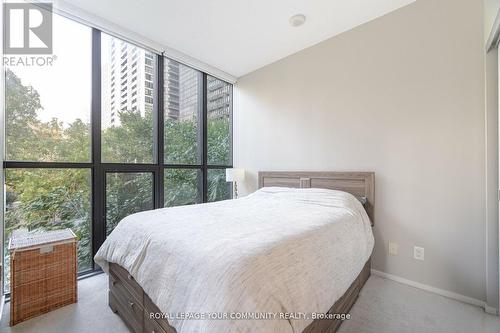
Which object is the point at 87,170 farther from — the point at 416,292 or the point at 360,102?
the point at 416,292

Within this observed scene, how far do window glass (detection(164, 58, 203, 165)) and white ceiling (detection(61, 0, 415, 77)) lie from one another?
36cm

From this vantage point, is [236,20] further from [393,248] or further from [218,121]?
[393,248]

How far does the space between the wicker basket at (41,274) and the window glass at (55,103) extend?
2.83ft

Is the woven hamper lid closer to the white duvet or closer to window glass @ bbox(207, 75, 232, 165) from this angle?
the white duvet

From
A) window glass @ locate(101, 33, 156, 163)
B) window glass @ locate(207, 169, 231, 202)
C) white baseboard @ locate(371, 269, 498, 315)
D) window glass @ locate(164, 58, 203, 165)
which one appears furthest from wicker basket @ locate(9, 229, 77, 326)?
white baseboard @ locate(371, 269, 498, 315)

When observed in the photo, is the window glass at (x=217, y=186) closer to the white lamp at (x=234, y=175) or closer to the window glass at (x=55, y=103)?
the white lamp at (x=234, y=175)

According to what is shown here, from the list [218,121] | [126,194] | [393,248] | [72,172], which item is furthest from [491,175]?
[72,172]

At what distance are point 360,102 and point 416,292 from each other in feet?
6.39

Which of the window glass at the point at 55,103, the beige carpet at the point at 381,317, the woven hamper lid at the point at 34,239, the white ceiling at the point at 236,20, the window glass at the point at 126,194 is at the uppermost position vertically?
the white ceiling at the point at 236,20

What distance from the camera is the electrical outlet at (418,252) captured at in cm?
216

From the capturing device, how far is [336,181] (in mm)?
2650

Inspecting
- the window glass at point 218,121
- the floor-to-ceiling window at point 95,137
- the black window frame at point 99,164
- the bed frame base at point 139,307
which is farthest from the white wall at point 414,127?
the black window frame at point 99,164

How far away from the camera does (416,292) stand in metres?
2.08

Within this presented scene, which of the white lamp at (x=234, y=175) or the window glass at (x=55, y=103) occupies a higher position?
the window glass at (x=55, y=103)
